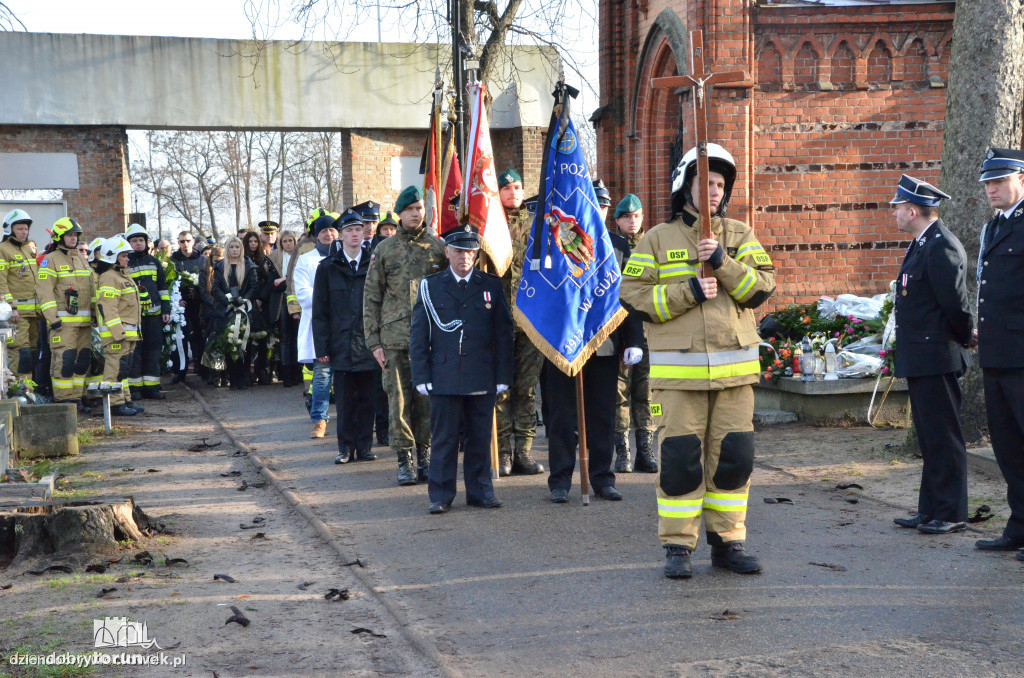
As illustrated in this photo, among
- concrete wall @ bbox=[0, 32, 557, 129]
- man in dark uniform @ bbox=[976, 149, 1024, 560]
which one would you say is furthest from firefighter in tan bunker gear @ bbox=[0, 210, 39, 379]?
man in dark uniform @ bbox=[976, 149, 1024, 560]

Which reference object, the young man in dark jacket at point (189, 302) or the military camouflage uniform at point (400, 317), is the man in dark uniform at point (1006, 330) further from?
the young man in dark jacket at point (189, 302)

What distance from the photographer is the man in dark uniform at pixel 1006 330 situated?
6.48 m

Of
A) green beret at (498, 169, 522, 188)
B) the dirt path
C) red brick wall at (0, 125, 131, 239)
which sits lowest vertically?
the dirt path

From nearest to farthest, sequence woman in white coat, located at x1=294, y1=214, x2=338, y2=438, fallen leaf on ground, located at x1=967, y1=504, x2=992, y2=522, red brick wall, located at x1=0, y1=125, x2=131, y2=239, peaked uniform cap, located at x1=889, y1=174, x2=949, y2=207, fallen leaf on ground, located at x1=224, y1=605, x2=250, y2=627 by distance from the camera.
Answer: fallen leaf on ground, located at x1=224, y1=605, x2=250, y2=627 → peaked uniform cap, located at x1=889, y1=174, x2=949, y2=207 → fallen leaf on ground, located at x1=967, y1=504, x2=992, y2=522 → woman in white coat, located at x1=294, y1=214, x2=338, y2=438 → red brick wall, located at x1=0, y1=125, x2=131, y2=239

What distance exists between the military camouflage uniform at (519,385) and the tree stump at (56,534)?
3.33 m

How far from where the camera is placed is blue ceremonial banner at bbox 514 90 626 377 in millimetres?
8055

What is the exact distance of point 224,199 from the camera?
160 ft

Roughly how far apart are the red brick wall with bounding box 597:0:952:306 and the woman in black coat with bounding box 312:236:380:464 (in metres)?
4.76

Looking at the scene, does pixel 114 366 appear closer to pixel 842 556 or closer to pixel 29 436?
pixel 29 436

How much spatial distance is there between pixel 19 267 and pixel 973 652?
12618 mm

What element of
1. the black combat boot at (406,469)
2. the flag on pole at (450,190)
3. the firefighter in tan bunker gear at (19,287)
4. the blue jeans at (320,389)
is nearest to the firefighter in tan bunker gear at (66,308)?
the firefighter in tan bunker gear at (19,287)

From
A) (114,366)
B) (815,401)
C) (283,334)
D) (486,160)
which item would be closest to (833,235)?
(815,401)

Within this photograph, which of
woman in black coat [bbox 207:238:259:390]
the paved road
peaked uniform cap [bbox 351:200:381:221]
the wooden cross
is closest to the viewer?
the paved road

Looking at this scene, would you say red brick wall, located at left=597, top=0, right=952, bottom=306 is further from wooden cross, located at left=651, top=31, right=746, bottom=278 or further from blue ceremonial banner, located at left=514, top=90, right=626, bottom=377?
wooden cross, located at left=651, top=31, right=746, bottom=278
